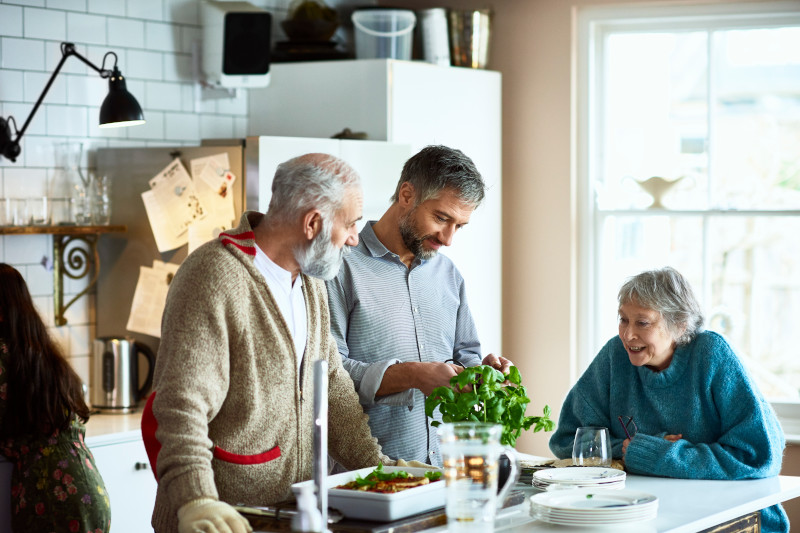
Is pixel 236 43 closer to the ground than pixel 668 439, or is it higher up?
higher up

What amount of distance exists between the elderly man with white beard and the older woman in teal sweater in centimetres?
100

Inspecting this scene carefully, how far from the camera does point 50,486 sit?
9.52ft

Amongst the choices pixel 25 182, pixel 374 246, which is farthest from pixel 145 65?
pixel 374 246

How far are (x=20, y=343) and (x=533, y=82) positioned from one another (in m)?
2.61

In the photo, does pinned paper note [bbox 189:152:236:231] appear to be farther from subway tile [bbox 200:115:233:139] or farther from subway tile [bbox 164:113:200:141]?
subway tile [bbox 200:115:233:139]

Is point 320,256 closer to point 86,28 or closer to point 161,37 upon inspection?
point 86,28

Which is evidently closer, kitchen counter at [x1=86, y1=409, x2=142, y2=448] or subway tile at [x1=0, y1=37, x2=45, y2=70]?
kitchen counter at [x1=86, y1=409, x2=142, y2=448]

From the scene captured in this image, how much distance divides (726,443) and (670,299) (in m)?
0.43

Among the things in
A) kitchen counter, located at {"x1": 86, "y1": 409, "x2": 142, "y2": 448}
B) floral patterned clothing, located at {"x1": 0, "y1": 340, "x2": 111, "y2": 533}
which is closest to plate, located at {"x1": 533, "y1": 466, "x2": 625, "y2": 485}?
floral patterned clothing, located at {"x1": 0, "y1": 340, "x2": 111, "y2": 533}

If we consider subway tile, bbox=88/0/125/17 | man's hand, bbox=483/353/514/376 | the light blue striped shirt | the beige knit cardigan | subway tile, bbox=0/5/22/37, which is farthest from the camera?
subway tile, bbox=88/0/125/17

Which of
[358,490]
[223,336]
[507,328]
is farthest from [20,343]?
[507,328]

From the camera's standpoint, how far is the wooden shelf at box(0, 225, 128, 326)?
3.74 metres

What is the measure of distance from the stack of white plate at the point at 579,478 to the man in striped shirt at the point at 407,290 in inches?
11.5

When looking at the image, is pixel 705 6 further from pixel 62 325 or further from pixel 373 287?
pixel 62 325
